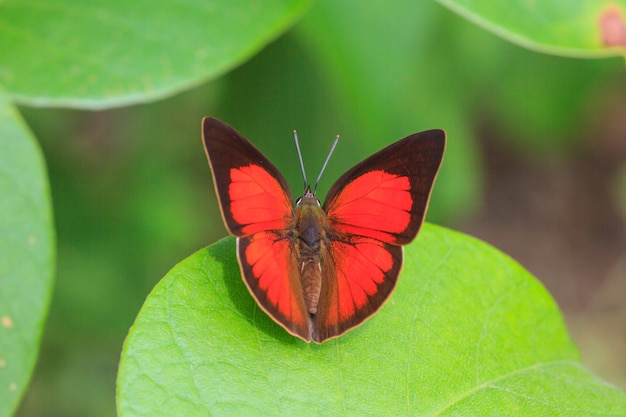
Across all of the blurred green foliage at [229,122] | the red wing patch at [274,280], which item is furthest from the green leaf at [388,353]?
the blurred green foliage at [229,122]

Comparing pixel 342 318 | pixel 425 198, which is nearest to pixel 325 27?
pixel 425 198

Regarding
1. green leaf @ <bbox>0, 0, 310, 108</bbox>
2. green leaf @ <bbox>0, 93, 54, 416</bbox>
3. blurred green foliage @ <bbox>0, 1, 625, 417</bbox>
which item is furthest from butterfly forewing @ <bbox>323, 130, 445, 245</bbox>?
blurred green foliage @ <bbox>0, 1, 625, 417</bbox>

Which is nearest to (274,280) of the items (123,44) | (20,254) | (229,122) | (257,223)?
(257,223)

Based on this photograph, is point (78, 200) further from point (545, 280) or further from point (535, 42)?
point (545, 280)

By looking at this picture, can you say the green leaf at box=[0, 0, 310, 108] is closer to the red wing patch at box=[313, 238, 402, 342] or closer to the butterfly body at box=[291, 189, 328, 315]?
the butterfly body at box=[291, 189, 328, 315]

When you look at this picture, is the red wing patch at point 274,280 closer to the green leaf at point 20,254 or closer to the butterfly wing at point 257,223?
the butterfly wing at point 257,223

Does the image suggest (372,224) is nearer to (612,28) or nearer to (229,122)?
(612,28)
